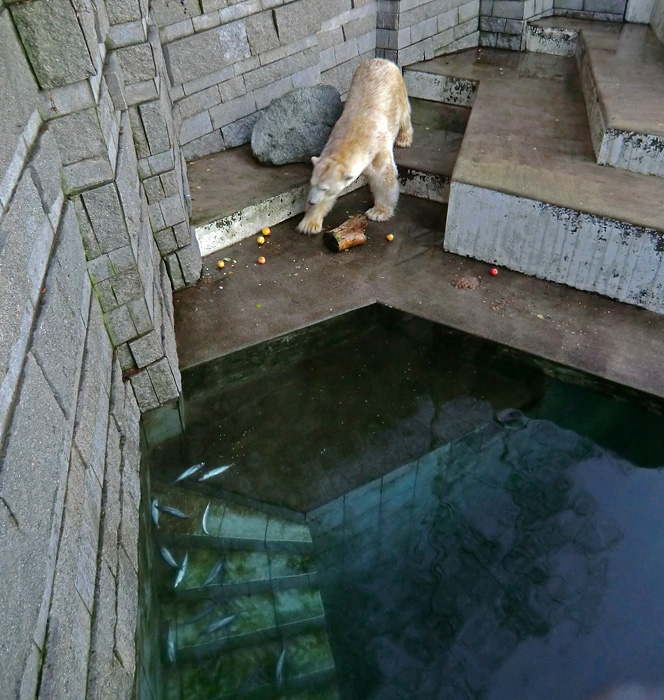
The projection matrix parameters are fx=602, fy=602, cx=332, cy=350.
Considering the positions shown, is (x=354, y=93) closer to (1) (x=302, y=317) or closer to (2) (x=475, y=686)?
(1) (x=302, y=317)

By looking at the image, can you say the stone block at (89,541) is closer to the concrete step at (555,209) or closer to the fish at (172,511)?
the fish at (172,511)

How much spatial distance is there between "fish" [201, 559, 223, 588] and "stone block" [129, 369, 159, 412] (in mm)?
1242

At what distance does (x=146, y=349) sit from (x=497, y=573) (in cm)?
239

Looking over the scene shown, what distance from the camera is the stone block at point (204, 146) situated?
19.4 ft

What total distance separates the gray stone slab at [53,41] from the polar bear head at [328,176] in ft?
8.31

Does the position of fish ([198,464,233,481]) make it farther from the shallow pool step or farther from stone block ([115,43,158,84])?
stone block ([115,43,158,84])

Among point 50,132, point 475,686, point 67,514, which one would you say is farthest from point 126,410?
point 475,686

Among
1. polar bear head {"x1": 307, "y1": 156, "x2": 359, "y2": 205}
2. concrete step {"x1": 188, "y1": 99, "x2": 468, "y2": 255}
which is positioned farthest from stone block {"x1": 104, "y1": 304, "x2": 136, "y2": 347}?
polar bear head {"x1": 307, "y1": 156, "x2": 359, "y2": 205}

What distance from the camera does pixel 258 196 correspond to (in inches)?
219

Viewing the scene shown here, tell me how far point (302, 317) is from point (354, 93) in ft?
8.60

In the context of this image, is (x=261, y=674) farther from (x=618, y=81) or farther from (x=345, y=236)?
(x=618, y=81)

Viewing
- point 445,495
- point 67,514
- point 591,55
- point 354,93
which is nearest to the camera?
point 67,514

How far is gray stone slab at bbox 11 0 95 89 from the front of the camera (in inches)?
102

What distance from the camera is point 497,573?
310 centimetres
